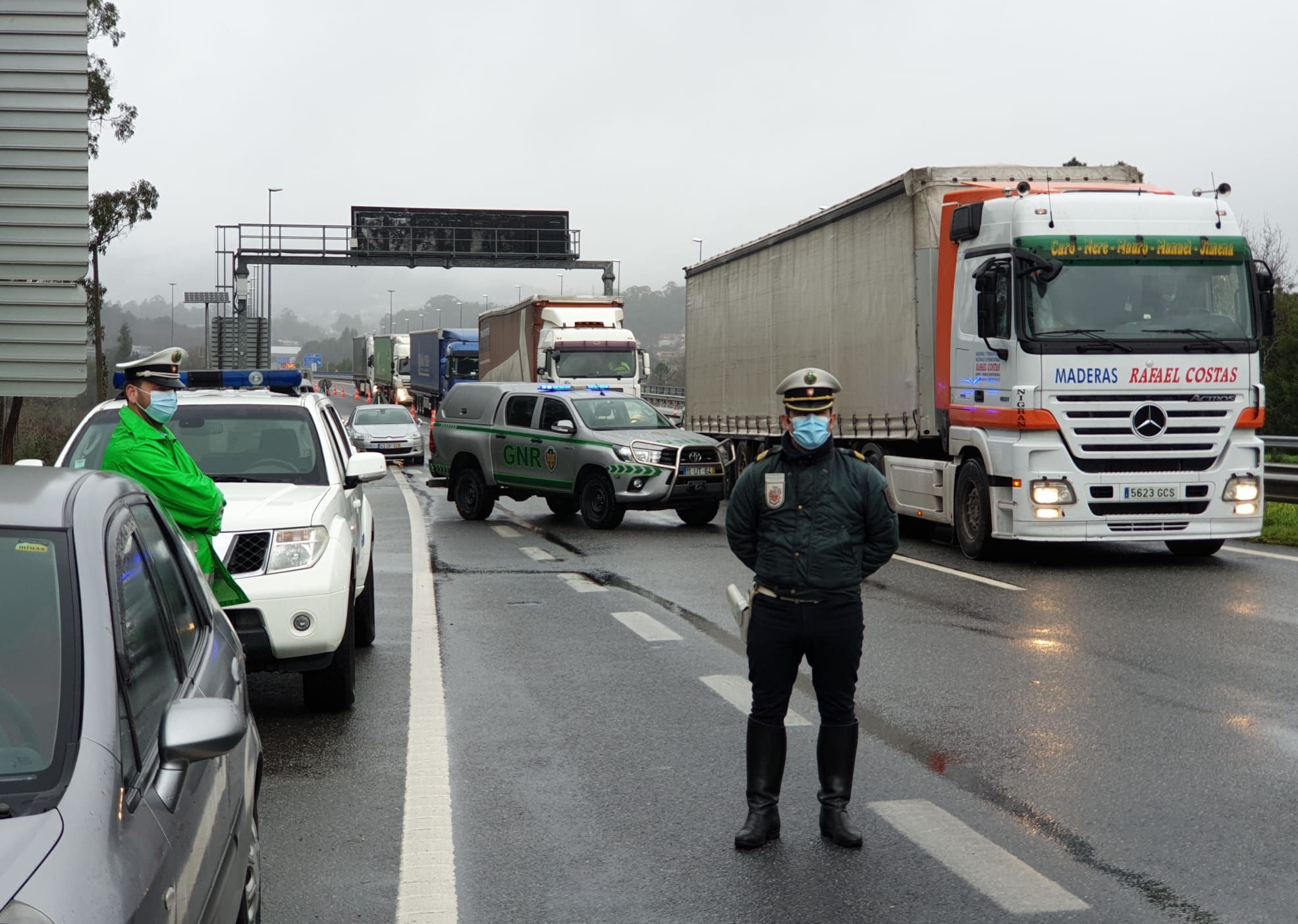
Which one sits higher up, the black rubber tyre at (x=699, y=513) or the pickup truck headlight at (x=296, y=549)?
the pickup truck headlight at (x=296, y=549)

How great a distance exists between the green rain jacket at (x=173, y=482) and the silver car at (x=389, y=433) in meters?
27.9

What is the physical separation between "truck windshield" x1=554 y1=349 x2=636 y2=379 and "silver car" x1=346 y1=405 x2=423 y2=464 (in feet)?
14.7

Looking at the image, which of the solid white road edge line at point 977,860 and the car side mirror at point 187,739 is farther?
the solid white road edge line at point 977,860

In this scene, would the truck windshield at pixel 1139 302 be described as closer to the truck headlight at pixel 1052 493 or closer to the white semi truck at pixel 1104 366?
the white semi truck at pixel 1104 366

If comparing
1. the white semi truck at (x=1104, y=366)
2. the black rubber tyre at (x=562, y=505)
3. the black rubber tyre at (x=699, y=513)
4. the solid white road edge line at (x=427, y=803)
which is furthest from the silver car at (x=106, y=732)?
the black rubber tyre at (x=562, y=505)

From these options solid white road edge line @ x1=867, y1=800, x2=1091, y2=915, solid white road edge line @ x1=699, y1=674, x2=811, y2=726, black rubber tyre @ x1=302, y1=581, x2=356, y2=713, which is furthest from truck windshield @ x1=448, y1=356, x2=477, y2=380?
solid white road edge line @ x1=867, y1=800, x2=1091, y2=915

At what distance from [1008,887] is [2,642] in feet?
10.2

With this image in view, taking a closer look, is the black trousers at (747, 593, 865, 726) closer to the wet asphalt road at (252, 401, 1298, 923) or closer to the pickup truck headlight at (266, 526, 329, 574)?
the wet asphalt road at (252, 401, 1298, 923)

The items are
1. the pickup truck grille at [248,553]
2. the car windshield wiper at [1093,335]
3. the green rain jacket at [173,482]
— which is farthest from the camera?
the car windshield wiper at [1093,335]

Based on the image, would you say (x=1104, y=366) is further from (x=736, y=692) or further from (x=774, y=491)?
(x=774, y=491)

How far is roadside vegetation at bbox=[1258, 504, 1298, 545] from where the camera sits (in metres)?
16.3

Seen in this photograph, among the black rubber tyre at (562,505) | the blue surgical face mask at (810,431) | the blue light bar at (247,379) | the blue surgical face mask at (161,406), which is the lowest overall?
the black rubber tyre at (562,505)

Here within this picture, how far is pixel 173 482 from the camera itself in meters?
6.30

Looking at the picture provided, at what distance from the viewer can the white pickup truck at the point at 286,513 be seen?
7.19 metres
